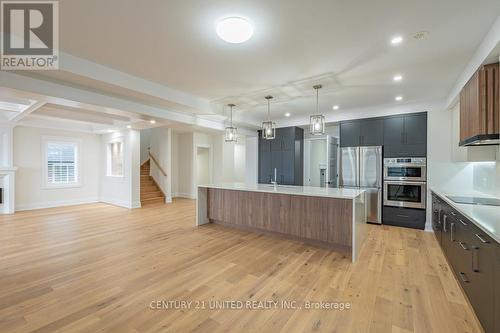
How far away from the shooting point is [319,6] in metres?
1.98

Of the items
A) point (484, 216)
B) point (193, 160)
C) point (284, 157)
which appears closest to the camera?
point (484, 216)

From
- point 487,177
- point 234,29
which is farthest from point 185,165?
point 487,177

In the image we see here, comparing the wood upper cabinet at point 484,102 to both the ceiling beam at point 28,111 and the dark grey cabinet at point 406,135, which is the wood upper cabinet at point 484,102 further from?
the ceiling beam at point 28,111

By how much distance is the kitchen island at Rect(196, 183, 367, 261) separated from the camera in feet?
10.9

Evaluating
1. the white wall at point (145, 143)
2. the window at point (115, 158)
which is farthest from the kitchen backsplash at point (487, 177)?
the white wall at point (145, 143)

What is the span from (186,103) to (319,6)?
3020mm

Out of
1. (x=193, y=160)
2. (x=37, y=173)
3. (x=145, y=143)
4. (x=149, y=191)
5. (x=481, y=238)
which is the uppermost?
(x=145, y=143)

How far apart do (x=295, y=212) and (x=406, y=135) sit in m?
Answer: 3.10

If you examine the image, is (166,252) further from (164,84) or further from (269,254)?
(164,84)

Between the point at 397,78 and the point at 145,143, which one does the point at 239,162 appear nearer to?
the point at 145,143

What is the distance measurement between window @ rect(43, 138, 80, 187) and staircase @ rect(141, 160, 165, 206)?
1.98 m

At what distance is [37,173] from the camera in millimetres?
6621

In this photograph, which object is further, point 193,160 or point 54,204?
point 193,160

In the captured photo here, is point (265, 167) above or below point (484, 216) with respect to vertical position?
above
